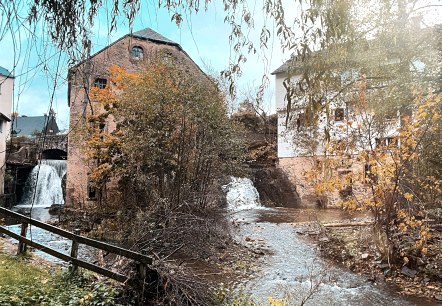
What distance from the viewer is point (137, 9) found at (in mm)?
2242

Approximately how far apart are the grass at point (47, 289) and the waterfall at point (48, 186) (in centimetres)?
2050

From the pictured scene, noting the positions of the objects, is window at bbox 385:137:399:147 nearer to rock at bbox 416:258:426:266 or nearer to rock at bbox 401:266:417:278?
rock at bbox 416:258:426:266

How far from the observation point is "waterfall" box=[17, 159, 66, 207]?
25598mm

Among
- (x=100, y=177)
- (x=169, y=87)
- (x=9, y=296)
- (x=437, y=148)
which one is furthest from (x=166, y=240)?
(x=100, y=177)

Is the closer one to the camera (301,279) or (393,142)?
(301,279)

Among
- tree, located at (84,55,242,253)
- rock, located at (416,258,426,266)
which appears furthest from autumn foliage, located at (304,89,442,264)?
tree, located at (84,55,242,253)

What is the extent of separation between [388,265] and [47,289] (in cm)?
769

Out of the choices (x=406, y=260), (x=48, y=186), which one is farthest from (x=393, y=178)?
(x=48, y=186)

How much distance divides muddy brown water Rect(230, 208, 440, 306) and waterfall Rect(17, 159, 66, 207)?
17.3 metres

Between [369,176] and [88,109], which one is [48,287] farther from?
[88,109]

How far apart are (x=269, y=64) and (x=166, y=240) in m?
6.28

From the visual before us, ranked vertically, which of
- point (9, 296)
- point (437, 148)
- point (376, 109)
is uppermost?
point (376, 109)

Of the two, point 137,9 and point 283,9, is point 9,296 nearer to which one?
point 137,9

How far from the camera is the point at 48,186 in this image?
85.7 feet
